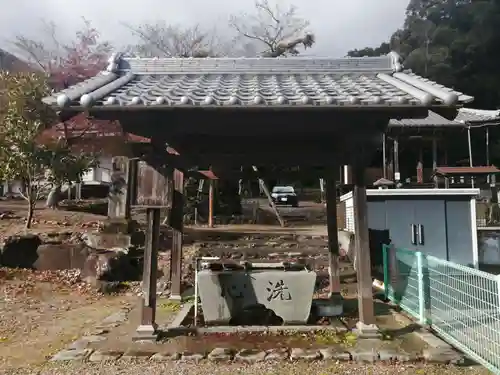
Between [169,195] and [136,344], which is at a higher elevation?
[169,195]

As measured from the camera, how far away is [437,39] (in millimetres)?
37469

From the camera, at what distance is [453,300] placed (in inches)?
228

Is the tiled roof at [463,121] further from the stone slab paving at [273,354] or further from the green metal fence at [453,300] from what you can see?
the stone slab paving at [273,354]

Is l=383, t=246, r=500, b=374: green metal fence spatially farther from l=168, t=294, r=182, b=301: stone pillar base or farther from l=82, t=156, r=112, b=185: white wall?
l=82, t=156, r=112, b=185: white wall

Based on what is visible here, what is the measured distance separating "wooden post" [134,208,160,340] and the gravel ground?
87 cm

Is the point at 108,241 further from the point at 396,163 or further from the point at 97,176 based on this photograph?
the point at 97,176

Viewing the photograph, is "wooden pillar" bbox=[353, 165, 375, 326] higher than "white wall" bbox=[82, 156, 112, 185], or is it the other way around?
"white wall" bbox=[82, 156, 112, 185]

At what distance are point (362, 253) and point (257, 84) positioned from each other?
9.21 ft

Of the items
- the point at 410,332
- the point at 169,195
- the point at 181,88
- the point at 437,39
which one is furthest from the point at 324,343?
the point at 437,39

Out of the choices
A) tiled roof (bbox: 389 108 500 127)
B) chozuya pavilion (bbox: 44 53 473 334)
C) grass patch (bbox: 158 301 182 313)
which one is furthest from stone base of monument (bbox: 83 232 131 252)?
tiled roof (bbox: 389 108 500 127)

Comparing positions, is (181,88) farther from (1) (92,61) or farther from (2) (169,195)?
(1) (92,61)

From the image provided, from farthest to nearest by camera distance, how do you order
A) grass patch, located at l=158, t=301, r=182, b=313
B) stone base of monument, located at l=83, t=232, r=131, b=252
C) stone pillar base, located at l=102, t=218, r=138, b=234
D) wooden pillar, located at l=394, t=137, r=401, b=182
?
wooden pillar, located at l=394, t=137, r=401, b=182 → stone pillar base, located at l=102, t=218, r=138, b=234 → stone base of monument, located at l=83, t=232, r=131, b=252 → grass patch, located at l=158, t=301, r=182, b=313

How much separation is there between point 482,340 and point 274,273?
285 cm

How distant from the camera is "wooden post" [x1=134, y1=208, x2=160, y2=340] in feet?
→ 19.4
